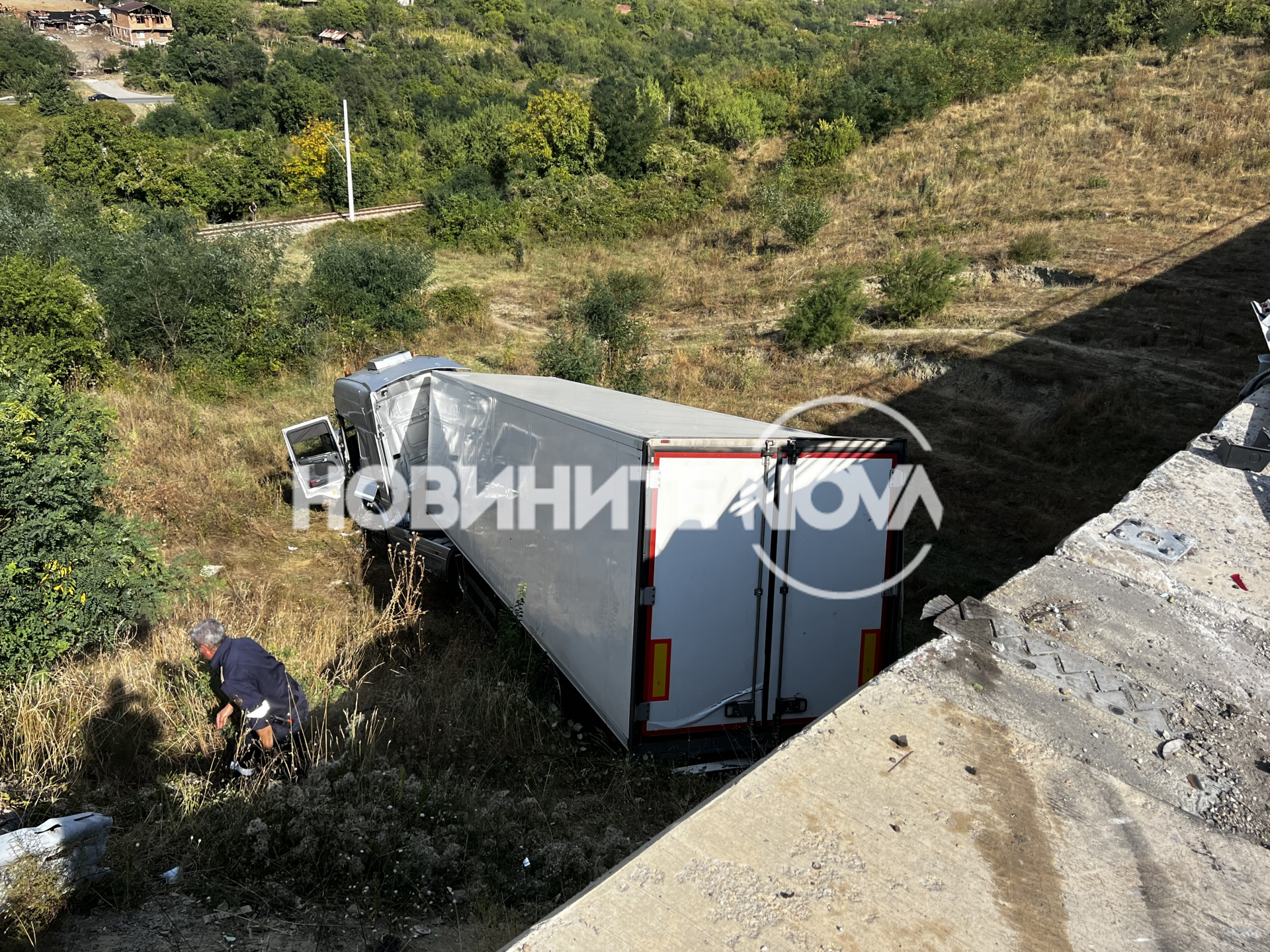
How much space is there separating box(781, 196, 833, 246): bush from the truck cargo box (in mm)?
18250

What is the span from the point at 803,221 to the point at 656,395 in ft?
35.8

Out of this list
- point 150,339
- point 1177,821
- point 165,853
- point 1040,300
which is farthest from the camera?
point 1040,300

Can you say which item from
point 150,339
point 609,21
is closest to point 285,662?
point 150,339

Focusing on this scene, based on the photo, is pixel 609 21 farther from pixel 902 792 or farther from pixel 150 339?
pixel 902 792

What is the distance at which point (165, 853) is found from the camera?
141 inches

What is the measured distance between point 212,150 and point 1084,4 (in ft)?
137

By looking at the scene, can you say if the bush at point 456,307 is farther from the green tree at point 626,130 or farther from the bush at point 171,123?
the bush at point 171,123

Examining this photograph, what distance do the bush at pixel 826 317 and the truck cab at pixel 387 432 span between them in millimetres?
8250

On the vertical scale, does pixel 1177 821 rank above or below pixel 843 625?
above

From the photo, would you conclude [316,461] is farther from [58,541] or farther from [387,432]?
[58,541]

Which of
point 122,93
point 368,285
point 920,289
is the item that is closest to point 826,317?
point 920,289

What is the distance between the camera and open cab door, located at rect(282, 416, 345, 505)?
9.85 m

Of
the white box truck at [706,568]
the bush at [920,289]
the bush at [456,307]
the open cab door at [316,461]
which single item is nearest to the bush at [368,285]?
the bush at [456,307]

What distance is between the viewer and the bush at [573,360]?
13047 millimetres
